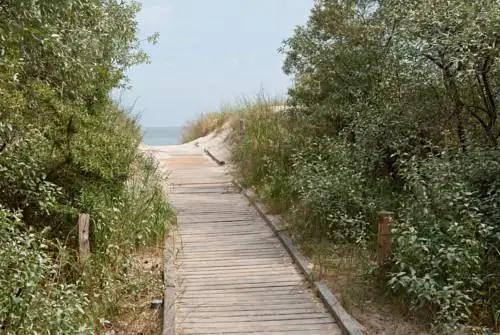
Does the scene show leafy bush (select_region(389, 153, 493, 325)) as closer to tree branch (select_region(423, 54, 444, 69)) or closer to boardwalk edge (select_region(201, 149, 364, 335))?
boardwalk edge (select_region(201, 149, 364, 335))

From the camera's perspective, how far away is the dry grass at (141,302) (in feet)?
14.4

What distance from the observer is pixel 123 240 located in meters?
5.61

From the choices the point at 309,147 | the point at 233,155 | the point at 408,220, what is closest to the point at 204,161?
the point at 233,155

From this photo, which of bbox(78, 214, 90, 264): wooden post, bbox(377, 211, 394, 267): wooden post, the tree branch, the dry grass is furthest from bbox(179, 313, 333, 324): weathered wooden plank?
the tree branch

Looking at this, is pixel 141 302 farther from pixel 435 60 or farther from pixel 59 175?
pixel 435 60

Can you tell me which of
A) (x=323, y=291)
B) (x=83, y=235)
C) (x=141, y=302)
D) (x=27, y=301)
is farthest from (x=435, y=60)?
(x=27, y=301)

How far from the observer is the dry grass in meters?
4.40

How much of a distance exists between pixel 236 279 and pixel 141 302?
1.04 m

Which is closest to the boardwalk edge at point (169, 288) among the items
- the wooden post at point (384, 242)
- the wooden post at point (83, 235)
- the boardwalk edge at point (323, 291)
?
the wooden post at point (83, 235)

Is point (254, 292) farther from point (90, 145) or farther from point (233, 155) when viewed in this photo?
point (233, 155)

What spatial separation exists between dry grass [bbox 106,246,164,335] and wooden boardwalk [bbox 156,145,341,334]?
0.20 m

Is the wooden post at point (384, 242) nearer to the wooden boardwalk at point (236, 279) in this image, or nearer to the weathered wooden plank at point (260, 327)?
the wooden boardwalk at point (236, 279)

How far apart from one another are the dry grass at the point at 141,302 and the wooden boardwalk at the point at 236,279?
0.65 ft

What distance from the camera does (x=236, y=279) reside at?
550cm
